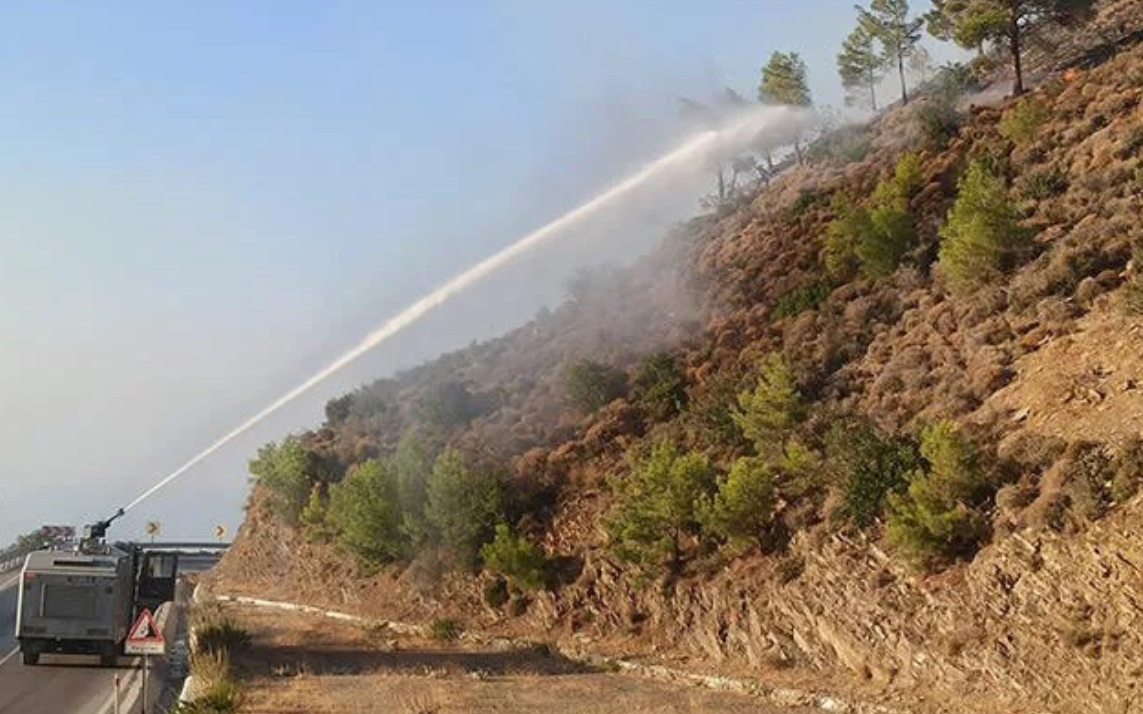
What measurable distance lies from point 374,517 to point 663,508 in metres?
16.1

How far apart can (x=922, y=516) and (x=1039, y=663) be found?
431 cm

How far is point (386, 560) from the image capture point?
43031 millimetres

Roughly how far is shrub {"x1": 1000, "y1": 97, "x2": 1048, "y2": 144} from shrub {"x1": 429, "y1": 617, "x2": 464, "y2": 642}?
29.4m

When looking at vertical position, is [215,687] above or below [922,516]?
below

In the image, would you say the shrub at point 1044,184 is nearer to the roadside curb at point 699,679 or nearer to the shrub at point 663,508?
the shrub at point 663,508

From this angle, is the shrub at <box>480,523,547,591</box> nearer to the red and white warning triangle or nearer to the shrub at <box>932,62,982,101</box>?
the red and white warning triangle

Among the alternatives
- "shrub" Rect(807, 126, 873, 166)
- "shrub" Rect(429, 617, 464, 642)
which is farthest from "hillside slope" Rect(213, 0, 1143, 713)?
"shrub" Rect(807, 126, 873, 166)

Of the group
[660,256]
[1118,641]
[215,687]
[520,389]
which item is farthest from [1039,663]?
[660,256]

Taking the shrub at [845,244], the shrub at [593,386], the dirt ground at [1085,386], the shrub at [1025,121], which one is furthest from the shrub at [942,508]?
the shrub at [1025,121]

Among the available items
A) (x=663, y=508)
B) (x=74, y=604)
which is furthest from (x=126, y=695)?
(x=663, y=508)

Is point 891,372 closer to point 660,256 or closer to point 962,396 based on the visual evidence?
point 962,396

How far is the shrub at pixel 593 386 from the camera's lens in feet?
141

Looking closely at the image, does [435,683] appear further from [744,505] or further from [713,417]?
[713,417]

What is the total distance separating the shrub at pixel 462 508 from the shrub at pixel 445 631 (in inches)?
151
